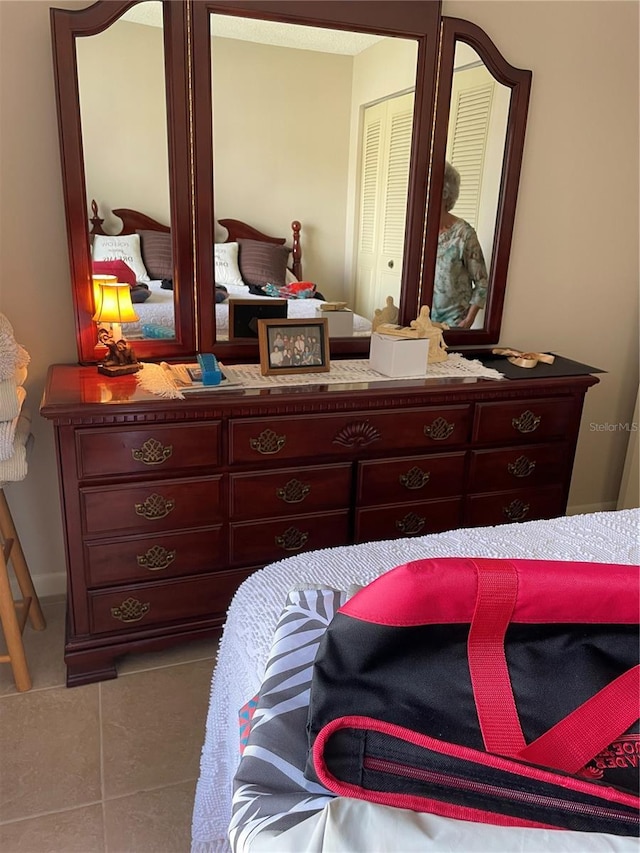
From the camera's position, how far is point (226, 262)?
2139 millimetres

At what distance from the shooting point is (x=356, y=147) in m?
2.17

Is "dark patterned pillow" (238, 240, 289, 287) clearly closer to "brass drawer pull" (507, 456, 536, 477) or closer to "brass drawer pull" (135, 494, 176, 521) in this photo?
"brass drawer pull" (135, 494, 176, 521)

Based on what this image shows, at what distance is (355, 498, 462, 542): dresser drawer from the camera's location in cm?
219

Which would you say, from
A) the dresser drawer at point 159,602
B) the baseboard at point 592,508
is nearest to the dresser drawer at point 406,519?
the dresser drawer at point 159,602

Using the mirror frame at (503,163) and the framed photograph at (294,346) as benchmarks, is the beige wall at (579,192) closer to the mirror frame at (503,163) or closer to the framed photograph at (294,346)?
the mirror frame at (503,163)

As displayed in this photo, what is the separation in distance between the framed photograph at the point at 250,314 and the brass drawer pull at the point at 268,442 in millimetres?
457

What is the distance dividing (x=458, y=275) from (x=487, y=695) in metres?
2.00

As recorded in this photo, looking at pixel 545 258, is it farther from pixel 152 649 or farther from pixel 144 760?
pixel 144 760

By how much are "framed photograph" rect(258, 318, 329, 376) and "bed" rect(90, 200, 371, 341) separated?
14 centimetres

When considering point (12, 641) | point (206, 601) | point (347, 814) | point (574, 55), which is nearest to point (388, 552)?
point (347, 814)

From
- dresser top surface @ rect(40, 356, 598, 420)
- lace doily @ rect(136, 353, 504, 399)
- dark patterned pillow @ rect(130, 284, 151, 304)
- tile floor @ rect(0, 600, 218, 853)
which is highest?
dark patterned pillow @ rect(130, 284, 151, 304)

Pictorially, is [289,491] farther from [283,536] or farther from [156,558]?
[156,558]

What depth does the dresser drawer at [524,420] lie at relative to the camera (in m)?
2.22

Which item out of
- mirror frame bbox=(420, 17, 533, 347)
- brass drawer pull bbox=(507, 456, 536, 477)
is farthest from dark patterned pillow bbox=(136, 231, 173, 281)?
brass drawer pull bbox=(507, 456, 536, 477)
